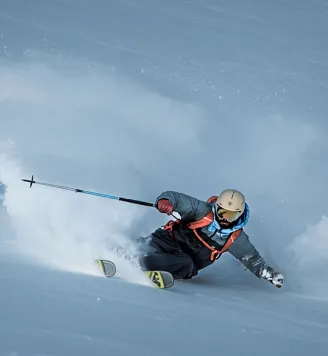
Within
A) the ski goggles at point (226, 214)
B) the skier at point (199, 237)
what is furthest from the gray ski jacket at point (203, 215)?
the ski goggles at point (226, 214)

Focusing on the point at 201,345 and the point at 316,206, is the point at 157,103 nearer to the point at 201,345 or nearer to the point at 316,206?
the point at 316,206

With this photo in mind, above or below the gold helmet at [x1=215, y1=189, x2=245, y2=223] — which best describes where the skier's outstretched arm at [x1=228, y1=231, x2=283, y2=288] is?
below

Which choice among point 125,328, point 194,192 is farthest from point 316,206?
point 125,328

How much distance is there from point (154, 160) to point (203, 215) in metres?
2.87

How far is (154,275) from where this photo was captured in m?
5.63

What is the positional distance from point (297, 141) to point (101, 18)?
3145mm

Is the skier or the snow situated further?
the skier

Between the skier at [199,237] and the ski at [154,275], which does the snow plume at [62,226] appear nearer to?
the ski at [154,275]

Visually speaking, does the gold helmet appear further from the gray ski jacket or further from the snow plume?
the snow plume

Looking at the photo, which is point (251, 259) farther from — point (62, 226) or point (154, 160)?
point (154, 160)

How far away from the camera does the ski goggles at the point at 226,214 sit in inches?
242

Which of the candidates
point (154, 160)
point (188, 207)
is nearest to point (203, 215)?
point (188, 207)

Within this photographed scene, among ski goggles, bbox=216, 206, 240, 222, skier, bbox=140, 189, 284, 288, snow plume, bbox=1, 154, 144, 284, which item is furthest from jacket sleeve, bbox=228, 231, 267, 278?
snow plume, bbox=1, 154, 144, 284

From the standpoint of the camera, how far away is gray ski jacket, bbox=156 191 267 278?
623cm
